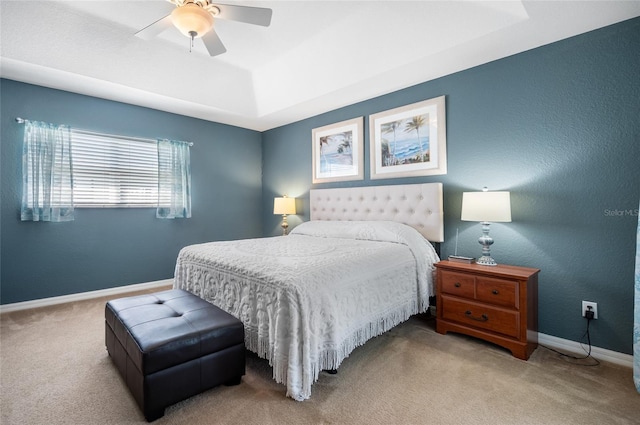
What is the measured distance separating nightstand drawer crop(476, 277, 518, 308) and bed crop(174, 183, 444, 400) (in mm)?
459

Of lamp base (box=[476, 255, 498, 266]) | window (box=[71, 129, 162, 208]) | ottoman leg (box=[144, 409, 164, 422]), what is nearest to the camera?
ottoman leg (box=[144, 409, 164, 422])

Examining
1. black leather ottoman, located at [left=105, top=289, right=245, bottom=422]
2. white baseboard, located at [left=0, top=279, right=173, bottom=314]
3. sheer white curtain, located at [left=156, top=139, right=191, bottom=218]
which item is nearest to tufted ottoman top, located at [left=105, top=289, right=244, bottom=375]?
black leather ottoman, located at [left=105, top=289, right=245, bottom=422]

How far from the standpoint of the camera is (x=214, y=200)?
15.4ft

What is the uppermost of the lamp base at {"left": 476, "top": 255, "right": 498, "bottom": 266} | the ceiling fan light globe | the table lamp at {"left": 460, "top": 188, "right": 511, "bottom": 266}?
the ceiling fan light globe

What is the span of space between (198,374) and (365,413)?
3.07 feet

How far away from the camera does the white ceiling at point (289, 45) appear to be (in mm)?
2277

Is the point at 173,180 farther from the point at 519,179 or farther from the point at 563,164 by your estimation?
the point at 563,164

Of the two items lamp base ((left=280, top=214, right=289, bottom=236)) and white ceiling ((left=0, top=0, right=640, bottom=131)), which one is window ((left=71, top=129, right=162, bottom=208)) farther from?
lamp base ((left=280, top=214, right=289, bottom=236))

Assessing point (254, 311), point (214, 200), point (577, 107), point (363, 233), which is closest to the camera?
point (254, 311)

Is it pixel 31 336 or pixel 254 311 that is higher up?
pixel 254 311

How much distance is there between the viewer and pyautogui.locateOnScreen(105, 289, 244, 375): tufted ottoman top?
151 cm

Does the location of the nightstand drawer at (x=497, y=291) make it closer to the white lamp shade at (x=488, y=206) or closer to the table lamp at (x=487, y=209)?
the table lamp at (x=487, y=209)

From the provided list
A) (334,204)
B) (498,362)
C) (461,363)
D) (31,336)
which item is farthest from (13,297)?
(498,362)

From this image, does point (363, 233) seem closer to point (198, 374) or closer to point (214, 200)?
point (198, 374)
